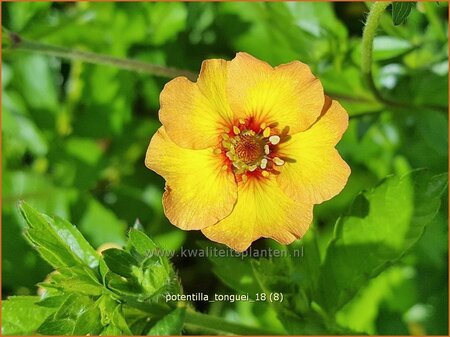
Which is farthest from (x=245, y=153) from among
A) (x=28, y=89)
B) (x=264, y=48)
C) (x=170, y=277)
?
(x=28, y=89)

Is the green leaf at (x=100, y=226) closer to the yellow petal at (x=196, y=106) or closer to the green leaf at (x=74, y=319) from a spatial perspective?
the green leaf at (x=74, y=319)

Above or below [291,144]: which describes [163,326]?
below

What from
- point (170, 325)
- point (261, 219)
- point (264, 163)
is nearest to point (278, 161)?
point (264, 163)

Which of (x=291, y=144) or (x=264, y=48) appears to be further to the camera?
(x=264, y=48)

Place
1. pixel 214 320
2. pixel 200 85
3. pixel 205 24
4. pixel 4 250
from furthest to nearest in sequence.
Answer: pixel 205 24, pixel 4 250, pixel 214 320, pixel 200 85

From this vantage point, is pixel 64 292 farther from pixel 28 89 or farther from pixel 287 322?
pixel 28 89

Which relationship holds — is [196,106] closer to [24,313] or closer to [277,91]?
[277,91]

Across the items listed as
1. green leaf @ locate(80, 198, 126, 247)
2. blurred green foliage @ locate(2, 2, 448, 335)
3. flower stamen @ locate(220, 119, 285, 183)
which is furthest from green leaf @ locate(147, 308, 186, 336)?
green leaf @ locate(80, 198, 126, 247)
